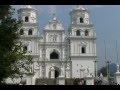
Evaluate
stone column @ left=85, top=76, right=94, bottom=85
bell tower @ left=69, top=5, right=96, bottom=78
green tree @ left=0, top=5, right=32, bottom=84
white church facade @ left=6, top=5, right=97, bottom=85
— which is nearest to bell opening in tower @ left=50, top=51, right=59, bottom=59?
white church facade @ left=6, top=5, right=97, bottom=85

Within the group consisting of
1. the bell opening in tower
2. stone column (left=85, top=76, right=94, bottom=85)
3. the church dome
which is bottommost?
stone column (left=85, top=76, right=94, bottom=85)

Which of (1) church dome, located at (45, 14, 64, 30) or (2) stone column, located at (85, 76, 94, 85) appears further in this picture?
(1) church dome, located at (45, 14, 64, 30)

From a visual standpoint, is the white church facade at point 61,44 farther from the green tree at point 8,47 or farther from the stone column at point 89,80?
the green tree at point 8,47

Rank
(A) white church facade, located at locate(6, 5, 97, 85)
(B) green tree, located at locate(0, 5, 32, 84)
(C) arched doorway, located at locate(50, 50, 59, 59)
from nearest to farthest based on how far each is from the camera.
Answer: (B) green tree, located at locate(0, 5, 32, 84), (A) white church facade, located at locate(6, 5, 97, 85), (C) arched doorway, located at locate(50, 50, 59, 59)

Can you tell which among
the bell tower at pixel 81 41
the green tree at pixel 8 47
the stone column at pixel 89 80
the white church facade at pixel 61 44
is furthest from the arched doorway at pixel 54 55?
the green tree at pixel 8 47

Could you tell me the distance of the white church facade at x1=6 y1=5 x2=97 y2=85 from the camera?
4394cm

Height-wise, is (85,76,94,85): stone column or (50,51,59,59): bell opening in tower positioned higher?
(50,51,59,59): bell opening in tower

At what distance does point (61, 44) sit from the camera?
45969mm

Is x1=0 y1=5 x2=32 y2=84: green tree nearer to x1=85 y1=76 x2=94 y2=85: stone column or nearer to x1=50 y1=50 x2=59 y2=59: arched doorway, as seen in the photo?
x1=85 y1=76 x2=94 y2=85: stone column

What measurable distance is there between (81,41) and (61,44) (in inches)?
127

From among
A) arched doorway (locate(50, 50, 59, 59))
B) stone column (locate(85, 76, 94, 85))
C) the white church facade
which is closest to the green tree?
stone column (locate(85, 76, 94, 85))

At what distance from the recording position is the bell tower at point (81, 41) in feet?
144

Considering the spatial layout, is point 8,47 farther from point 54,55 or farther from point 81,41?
point 54,55

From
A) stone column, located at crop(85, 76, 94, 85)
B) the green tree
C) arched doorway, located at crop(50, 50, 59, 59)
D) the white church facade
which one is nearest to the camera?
the green tree
